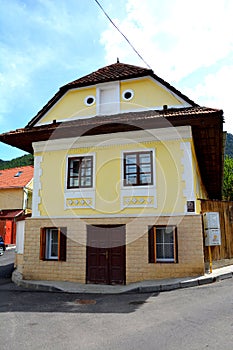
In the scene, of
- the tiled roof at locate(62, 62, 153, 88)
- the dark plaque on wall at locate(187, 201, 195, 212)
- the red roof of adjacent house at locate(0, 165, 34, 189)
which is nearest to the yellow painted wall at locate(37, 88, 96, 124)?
the tiled roof at locate(62, 62, 153, 88)

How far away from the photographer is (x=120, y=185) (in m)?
10.0

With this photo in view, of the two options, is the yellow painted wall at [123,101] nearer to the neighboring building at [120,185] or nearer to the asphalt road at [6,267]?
the neighboring building at [120,185]

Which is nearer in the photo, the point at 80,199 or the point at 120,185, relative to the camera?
the point at 120,185

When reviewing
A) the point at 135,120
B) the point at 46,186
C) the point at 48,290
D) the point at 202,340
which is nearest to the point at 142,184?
the point at 135,120

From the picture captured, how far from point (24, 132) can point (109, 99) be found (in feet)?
11.1

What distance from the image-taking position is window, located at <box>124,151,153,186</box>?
9961 mm

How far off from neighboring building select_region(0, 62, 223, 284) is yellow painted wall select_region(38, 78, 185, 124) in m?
0.04

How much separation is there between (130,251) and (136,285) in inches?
43.5

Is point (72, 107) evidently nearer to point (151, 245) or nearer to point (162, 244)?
point (151, 245)

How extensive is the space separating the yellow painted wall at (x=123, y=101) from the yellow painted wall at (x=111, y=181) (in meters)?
1.65

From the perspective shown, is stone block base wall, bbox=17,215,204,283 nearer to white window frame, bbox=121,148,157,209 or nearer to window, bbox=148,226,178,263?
window, bbox=148,226,178,263

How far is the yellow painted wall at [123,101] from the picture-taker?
35.5 ft

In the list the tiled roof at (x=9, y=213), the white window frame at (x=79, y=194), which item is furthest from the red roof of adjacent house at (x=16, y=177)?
the white window frame at (x=79, y=194)

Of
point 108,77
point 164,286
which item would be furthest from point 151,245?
point 108,77
